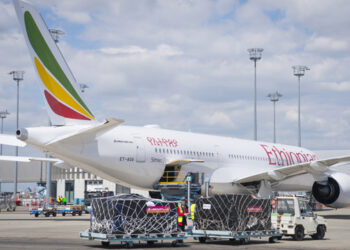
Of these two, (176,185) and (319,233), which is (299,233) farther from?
(176,185)

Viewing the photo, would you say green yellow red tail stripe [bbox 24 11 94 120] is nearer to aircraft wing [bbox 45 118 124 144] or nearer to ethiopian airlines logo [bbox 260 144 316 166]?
aircraft wing [bbox 45 118 124 144]

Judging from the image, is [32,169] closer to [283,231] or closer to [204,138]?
[204,138]

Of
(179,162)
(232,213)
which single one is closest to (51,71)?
(179,162)

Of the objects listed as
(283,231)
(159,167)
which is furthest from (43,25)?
(283,231)

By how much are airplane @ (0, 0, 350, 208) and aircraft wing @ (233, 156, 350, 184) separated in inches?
2.0

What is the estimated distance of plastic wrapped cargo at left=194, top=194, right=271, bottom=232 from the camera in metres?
17.1

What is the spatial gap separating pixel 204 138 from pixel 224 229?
15528 mm

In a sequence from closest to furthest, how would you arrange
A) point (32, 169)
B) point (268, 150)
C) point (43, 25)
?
point (43, 25), point (268, 150), point (32, 169)

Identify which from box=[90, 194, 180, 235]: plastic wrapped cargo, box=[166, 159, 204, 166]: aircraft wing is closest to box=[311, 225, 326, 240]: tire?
box=[90, 194, 180, 235]: plastic wrapped cargo

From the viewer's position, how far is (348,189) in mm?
31266

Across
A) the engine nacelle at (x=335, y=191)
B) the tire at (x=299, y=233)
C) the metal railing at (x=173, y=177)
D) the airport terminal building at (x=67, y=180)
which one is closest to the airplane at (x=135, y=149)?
the engine nacelle at (x=335, y=191)

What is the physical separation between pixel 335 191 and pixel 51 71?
17.4m

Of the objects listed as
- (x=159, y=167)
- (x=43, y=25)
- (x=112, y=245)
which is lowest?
(x=112, y=245)

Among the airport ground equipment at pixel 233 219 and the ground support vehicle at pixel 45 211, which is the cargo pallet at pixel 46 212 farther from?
the airport ground equipment at pixel 233 219
